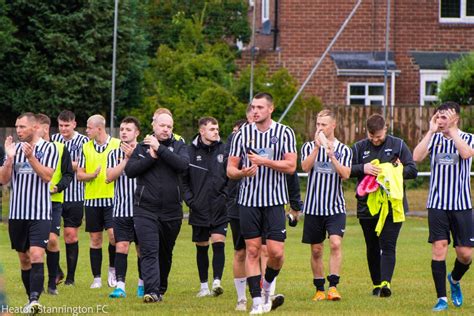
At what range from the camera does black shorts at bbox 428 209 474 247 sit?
12.9 m

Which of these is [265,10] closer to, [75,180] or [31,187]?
[75,180]

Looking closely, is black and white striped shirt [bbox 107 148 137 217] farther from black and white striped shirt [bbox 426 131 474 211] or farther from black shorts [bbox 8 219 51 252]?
black and white striped shirt [bbox 426 131 474 211]

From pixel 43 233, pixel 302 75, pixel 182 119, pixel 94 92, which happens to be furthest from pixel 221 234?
pixel 302 75

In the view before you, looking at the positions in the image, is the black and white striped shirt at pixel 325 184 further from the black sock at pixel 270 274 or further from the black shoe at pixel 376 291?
the black sock at pixel 270 274

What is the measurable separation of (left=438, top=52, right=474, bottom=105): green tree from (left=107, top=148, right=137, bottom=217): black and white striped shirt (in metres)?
18.7

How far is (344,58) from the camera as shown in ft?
121

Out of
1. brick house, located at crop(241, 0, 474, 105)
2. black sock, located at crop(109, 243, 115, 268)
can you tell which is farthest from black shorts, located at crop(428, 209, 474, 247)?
brick house, located at crop(241, 0, 474, 105)

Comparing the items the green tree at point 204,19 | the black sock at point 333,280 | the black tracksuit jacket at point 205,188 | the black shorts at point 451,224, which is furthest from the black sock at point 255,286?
the green tree at point 204,19

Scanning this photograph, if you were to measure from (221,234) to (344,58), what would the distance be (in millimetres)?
22171

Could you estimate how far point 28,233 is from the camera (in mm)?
12711

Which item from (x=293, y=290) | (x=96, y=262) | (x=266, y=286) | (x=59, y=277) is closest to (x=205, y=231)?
(x=293, y=290)

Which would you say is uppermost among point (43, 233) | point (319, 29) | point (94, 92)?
point (319, 29)

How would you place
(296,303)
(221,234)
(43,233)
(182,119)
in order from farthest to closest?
(182,119), (221,234), (296,303), (43,233)

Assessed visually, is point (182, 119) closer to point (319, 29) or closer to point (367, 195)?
point (319, 29)
